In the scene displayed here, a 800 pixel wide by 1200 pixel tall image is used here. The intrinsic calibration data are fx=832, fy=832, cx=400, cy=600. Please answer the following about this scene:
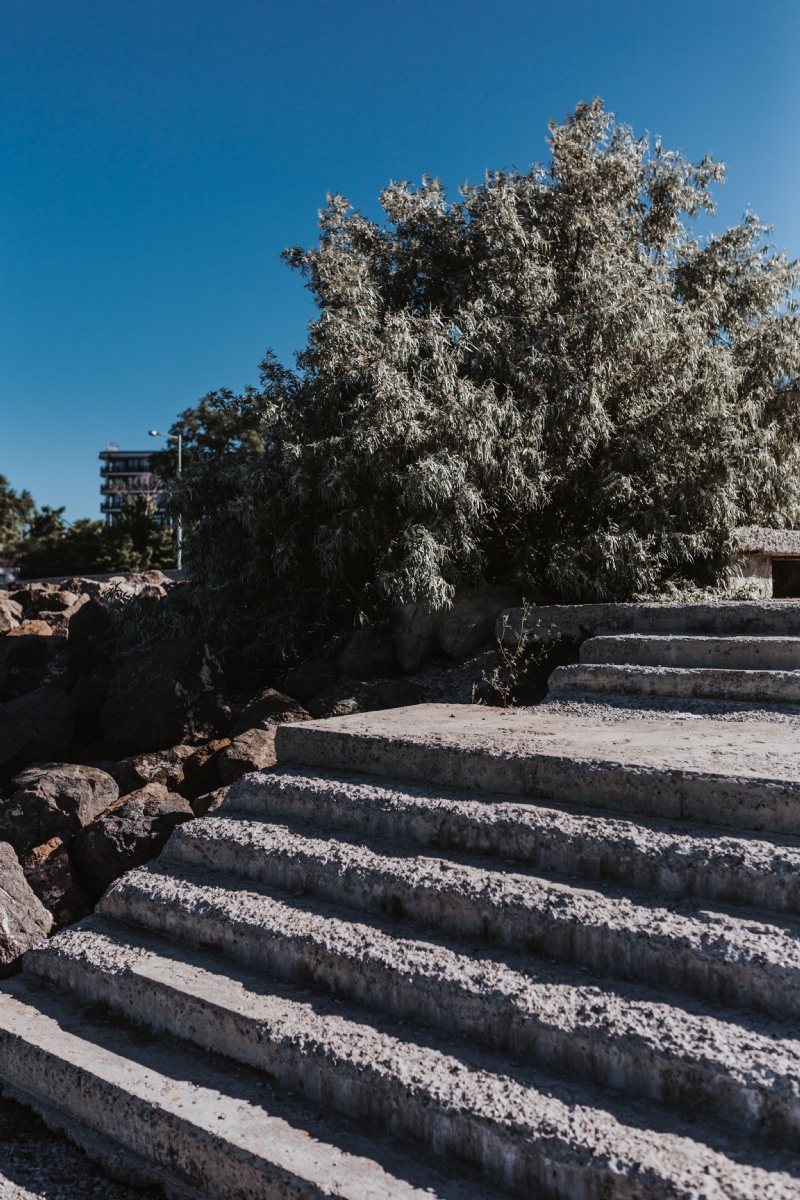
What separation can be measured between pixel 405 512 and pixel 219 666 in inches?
68.3

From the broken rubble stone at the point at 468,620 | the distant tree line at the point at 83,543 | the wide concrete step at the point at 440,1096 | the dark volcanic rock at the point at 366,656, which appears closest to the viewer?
the wide concrete step at the point at 440,1096

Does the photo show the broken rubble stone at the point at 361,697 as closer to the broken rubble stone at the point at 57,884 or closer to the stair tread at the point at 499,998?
the broken rubble stone at the point at 57,884

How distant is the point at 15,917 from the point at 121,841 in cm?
67

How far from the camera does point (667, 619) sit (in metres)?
4.95

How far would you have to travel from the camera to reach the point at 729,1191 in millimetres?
1665

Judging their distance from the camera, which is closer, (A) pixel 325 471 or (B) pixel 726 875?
(B) pixel 726 875

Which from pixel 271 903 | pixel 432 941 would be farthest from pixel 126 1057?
pixel 432 941

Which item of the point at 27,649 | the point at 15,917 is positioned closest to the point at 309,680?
the point at 15,917

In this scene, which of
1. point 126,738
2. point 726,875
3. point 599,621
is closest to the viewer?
point 726,875

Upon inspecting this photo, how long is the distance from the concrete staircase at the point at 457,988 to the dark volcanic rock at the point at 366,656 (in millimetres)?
2274

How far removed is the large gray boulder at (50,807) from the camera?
4184mm

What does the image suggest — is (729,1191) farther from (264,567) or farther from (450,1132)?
(264,567)

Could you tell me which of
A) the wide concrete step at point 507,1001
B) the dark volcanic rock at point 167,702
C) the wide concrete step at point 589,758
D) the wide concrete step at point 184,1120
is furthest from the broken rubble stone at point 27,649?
the wide concrete step at point 184,1120

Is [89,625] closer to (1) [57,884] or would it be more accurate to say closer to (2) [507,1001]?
(1) [57,884]
